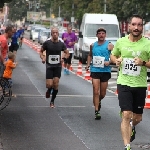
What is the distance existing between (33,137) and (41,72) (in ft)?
53.7

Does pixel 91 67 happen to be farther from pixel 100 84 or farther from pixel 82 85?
pixel 82 85

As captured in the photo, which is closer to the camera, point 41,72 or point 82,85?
point 82,85

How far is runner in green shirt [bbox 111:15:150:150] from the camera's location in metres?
8.69

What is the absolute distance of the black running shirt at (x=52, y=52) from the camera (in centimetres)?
1478

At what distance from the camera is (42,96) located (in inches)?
672

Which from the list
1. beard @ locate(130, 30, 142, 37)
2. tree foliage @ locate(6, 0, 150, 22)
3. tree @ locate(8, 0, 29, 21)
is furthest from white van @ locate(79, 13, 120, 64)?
tree @ locate(8, 0, 29, 21)

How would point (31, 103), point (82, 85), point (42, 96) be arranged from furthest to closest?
point (82, 85) → point (42, 96) → point (31, 103)

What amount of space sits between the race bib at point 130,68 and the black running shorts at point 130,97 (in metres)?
0.20

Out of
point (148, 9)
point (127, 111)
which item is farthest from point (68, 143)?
point (148, 9)

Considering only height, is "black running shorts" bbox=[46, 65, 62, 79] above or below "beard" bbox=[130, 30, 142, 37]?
below

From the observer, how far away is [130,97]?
29.2 ft

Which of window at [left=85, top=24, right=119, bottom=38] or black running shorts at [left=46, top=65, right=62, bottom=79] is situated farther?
window at [left=85, top=24, right=119, bottom=38]

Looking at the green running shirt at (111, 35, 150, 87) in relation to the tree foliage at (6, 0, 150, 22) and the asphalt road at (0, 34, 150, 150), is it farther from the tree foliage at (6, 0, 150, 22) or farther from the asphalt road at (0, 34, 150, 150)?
the tree foliage at (6, 0, 150, 22)

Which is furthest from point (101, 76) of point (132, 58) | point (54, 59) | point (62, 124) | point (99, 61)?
point (132, 58)
